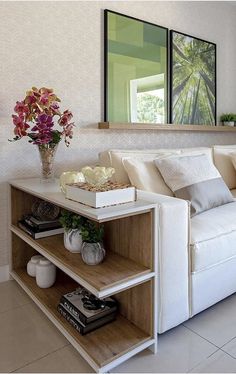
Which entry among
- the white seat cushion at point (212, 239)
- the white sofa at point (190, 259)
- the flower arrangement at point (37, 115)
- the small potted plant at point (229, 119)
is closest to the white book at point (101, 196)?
the white sofa at point (190, 259)

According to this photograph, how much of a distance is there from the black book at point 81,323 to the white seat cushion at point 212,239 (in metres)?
0.46

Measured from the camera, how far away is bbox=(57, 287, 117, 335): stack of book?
52.9 inches

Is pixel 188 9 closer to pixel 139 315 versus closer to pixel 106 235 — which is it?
pixel 106 235

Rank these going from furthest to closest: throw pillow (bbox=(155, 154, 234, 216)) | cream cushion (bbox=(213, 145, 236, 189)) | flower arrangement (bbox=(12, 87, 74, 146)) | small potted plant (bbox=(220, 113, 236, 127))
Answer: small potted plant (bbox=(220, 113, 236, 127))
cream cushion (bbox=(213, 145, 236, 189))
throw pillow (bbox=(155, 154, 234, 216))
flower arrangement (bbox=(12, 87, 74, 146))

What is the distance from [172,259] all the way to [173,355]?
403mm

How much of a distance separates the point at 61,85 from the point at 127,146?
0.69 metres

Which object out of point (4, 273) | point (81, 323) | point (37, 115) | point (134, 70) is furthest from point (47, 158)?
point (134, 70)

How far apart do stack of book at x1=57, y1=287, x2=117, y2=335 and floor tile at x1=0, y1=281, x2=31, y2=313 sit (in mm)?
372

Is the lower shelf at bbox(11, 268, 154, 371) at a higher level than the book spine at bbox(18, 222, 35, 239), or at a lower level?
lower

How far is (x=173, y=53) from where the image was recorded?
2.61 m

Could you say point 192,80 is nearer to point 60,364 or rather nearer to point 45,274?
point 45,274

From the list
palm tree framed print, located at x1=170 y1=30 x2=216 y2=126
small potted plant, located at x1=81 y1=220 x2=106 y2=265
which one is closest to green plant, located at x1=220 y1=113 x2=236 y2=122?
palm tree framed print, located at x1=170 y1=30 x2=216 y2=126

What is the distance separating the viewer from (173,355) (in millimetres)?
1300

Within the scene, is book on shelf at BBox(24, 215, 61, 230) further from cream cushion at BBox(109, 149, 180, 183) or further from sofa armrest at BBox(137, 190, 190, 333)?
sofa armrest at BBox(137, 190, 190, 333)
